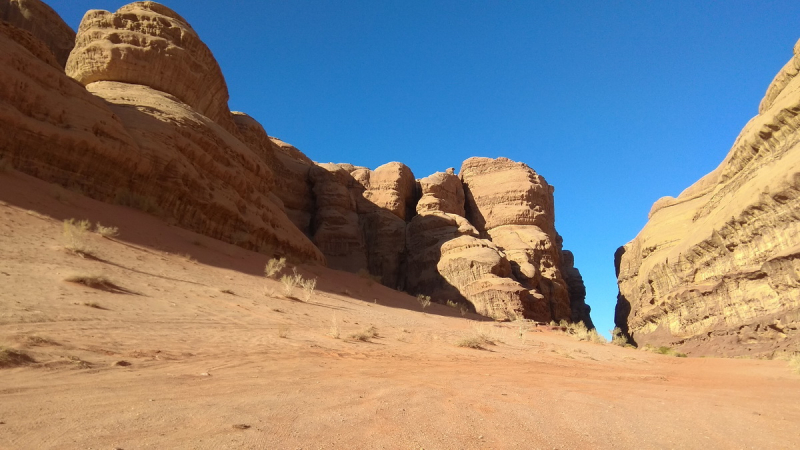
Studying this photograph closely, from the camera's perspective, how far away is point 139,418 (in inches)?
127

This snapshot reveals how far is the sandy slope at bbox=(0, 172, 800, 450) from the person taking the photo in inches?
130

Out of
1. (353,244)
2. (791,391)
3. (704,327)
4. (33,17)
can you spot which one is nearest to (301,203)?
(353,244)

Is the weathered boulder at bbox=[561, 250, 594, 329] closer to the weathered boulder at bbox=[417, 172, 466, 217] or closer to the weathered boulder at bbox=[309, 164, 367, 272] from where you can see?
the weathered boulder at bbox=[417, 172, 466, 217]

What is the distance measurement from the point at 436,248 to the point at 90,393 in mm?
27721

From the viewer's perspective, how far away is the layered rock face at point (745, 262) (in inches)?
504

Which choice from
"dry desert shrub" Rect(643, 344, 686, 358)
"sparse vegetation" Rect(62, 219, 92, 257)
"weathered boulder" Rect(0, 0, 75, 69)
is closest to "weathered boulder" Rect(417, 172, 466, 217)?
"dry desert shrub" Rect(643, 344, 686, 358)

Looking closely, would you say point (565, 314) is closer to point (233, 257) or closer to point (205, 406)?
point (233, 257)

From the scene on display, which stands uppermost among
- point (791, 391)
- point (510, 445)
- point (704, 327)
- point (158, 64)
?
point (158, 64)

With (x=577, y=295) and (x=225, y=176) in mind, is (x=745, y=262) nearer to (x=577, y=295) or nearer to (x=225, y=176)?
(x=225, y=176)

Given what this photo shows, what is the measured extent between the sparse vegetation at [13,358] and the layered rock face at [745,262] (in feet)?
52.0

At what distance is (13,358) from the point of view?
4.21 metres

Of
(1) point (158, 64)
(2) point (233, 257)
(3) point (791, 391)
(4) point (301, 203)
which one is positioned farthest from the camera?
(4) point (301, 203)

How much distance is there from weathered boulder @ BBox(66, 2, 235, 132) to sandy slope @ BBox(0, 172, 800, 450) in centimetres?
1234

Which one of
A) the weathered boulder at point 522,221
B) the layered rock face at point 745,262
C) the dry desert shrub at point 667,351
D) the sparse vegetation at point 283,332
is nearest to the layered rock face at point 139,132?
the sparse vegetation at point 283,332
